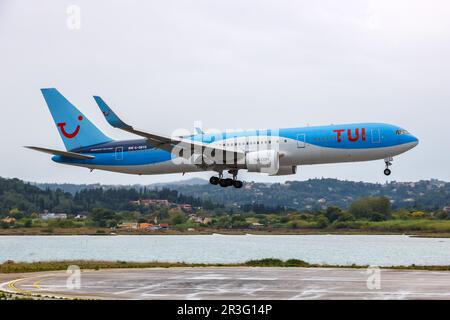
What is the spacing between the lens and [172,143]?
196 feet

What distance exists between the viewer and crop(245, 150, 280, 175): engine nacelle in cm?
5816

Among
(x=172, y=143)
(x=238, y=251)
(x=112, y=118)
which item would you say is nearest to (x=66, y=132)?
(x=172, y=143)

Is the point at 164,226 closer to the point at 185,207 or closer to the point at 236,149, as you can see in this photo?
the point at 185,207

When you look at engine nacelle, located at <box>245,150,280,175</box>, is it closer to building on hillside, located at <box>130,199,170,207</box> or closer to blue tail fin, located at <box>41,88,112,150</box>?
blue tail fin, located at <box>41,88,112,150</box>

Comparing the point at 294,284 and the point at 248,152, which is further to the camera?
the point at 248,152

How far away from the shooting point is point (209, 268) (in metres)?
57.7

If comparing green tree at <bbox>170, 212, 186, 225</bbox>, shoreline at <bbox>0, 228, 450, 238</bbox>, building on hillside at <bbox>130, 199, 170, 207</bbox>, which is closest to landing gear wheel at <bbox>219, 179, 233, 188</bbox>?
shoreline at <bbox>0, 228, 450, 238</bbox>

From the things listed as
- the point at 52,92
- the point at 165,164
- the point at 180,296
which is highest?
the point at 52,92

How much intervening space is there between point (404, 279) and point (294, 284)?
7.58 metres

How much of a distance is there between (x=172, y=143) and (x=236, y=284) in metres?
19.4

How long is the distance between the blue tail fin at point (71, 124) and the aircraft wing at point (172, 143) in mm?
9066
